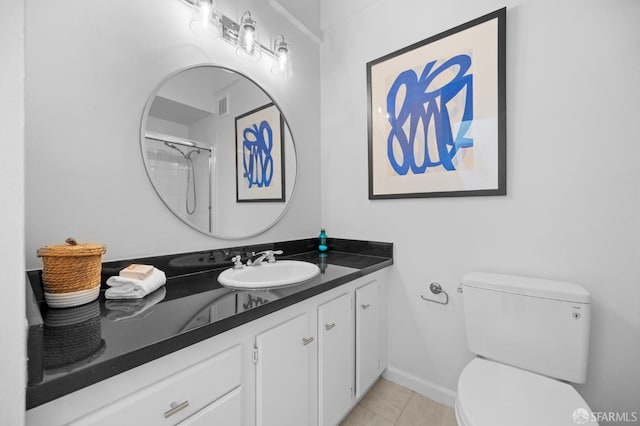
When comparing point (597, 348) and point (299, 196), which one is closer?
point (597, 348)

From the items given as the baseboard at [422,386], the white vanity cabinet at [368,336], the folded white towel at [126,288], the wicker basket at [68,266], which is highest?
the wicker basket at [68,266]

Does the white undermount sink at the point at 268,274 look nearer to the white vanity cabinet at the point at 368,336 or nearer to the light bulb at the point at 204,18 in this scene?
the white vanity cabinet at the point at 368,336

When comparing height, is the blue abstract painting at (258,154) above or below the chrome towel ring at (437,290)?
above

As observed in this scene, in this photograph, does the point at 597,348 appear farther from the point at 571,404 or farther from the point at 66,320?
the point at 66,320

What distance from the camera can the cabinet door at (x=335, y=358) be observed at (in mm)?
1164

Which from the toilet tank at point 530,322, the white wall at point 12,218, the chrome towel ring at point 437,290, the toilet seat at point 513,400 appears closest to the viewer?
the white wall at point 12,218

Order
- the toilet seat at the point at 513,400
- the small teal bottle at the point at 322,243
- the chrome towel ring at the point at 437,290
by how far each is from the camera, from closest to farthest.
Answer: the toilet seat at the point at 513,400
the chrome towel ring at the point at 437,290
the small teal bottle at the point at 322,243

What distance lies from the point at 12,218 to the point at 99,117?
2.59 ft

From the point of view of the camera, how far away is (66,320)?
740 millimetres

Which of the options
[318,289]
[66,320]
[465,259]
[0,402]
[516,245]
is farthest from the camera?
[465,259]

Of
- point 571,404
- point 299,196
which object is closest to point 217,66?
point 299,196

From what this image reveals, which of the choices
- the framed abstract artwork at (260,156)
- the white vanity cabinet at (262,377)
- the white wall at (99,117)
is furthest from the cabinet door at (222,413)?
the framed abstract artwork at (260,156)

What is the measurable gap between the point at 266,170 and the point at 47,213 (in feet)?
3.32

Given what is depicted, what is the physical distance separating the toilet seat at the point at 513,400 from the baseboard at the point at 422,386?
57 centimetres
